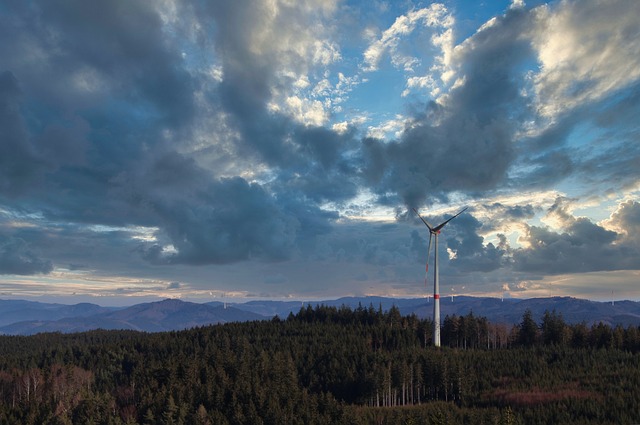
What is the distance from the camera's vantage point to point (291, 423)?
→ 140625 millimetres

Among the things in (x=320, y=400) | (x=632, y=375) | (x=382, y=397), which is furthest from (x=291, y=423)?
(x=632, y=375)

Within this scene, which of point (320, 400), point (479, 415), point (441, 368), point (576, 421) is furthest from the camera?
point (441, 368)

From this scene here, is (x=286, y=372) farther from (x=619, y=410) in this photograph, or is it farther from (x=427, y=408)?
(x=619, y=410)

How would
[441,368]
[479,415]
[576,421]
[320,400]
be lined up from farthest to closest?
1. [441,368]
2. [320,400]
3. [479,415]
4. [576,421]

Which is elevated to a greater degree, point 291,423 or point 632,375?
point 632,375

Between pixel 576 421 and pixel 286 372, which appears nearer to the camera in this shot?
pixel 576 421

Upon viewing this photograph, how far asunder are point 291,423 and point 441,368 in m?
75.7

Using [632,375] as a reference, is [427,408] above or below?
below

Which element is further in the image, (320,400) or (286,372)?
(286,372)

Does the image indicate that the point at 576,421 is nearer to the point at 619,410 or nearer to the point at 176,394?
the point at 619,410

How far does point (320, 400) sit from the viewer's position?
540 ft

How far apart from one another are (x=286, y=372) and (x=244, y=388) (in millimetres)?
27157

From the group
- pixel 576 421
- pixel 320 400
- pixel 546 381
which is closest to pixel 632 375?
pixel 546 381

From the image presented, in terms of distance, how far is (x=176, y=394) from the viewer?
172250mm
